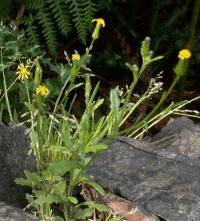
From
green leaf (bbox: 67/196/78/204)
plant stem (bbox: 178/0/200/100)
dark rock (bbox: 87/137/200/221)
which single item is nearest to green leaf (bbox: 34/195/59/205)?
green leaf (bbox: 67/196/78/204)

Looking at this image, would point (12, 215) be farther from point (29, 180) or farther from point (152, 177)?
point (152, 177)

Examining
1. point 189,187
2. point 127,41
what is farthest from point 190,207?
point 127,41

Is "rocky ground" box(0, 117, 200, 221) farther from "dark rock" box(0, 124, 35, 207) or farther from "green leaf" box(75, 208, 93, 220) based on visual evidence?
"green leaf" box(75, 208, 93, 220)

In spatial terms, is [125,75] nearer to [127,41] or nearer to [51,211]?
[127,41]

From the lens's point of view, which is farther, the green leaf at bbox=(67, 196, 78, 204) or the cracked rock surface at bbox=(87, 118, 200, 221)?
the cracked rock surface at bbox=(87, 118, 200, 221)

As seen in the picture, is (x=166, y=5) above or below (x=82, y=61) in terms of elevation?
below

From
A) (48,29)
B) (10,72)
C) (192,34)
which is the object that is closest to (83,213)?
(10,72)
